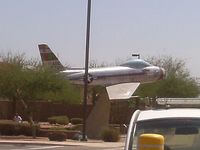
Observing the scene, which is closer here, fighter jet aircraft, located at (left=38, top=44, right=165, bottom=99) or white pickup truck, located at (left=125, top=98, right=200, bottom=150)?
white pickup truck, located at (left=125, top=98, right=200, bottom=150)

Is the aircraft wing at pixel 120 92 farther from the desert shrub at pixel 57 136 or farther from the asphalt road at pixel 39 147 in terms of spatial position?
the asphalt road at pixel 39 147

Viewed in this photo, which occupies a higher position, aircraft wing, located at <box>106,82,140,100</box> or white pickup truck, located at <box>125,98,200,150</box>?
white pickup truck, located at <box>125,98,200,150</box>

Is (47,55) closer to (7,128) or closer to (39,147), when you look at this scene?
(7,128)

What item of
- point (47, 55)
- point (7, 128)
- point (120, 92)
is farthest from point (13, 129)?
point (47, 55)

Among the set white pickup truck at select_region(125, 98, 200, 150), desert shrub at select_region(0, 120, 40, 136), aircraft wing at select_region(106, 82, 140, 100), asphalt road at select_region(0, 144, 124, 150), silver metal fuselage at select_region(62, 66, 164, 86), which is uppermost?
white pickup truck at select_region(125, 98, 200, 150)

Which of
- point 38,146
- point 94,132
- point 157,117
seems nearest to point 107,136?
point 94,132

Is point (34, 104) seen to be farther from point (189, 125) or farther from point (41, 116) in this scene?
point (189, 125)

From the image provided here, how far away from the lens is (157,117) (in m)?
8.55

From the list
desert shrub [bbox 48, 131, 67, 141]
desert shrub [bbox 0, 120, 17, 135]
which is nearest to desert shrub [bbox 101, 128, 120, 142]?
desert shrub [bbox 48, 131, 67, 141]

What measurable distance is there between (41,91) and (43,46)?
93.3 ft

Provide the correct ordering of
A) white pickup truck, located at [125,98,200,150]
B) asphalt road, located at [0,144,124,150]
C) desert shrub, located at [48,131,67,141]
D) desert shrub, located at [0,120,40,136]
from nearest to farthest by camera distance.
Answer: white pickup truck, located at [125,98,200,150]
asphalt road, located at [0,144,124,150]
desert shrub, located at [48,131,67,141]
desert shrub, located at [0,120,40,136]

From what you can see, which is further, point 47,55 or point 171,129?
point 47,55

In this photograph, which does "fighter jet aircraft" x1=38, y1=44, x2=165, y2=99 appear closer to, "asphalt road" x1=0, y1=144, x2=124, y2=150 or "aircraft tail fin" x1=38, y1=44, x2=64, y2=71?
"aircraft tail fin" x1=38, y1=44, x2=64, y2=71

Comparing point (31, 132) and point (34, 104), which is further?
point (34, 104)
